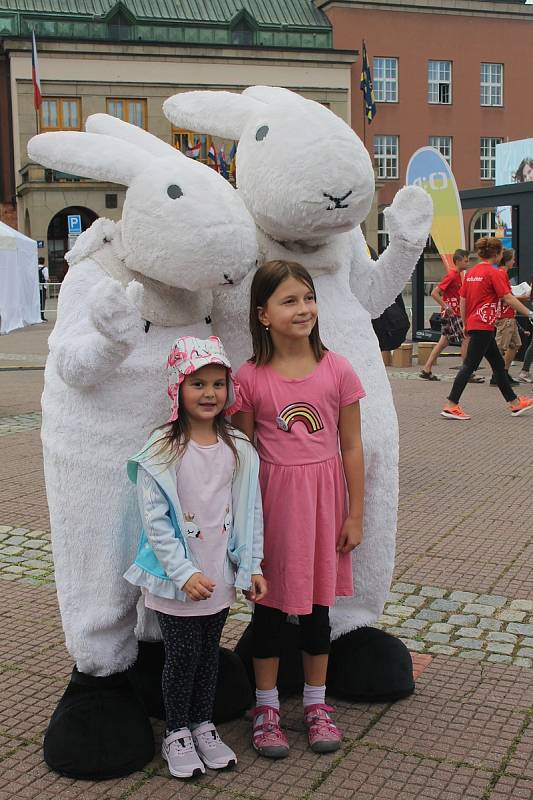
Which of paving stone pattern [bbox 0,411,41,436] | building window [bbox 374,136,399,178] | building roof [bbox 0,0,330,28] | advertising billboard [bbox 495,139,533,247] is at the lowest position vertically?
paving stone pattern [bbox 0,411,41,436]

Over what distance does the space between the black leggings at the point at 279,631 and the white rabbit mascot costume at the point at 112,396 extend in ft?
1.31

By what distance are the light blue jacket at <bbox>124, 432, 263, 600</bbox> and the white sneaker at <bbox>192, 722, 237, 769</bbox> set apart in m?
0.50

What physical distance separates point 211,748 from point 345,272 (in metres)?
1.63

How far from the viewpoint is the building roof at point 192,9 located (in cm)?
4050

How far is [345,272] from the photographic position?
3.47 m

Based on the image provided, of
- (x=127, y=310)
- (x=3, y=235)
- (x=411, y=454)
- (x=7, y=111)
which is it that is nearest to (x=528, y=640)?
(x=127, y=310)

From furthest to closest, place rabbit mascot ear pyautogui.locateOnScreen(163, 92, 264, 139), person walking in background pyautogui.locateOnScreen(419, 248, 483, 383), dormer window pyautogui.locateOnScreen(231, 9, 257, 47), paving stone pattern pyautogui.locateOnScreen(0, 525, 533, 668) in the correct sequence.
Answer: dormer window pyautogui.locateOnScreen(231, 9, 257, 47), person walking in background pyautogui.locateOnScreen(419, 248, 483, 383), paving stone pattern pyautogui.locateOnScreen(0, 525, 533, 668), rabbit mascot ear pyautogui.locateOnScreen(163, 92, 264, 139)

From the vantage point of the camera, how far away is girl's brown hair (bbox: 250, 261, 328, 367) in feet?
10.0

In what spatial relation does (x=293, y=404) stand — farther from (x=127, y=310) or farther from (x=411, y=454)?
(x=411, y=454)

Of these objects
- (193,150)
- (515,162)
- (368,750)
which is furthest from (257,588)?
(515,162)

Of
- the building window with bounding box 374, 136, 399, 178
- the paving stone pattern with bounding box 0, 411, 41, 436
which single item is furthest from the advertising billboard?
the paving stone pattern with bounding box 0, 411, 41, 436

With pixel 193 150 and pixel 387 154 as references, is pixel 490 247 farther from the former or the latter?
pixel 387 154

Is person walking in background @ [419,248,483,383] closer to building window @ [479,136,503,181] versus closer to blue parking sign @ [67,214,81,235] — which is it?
blue parking sign @ [67,214,81,235]

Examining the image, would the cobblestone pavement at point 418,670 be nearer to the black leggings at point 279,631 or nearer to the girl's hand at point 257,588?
the black leggings at point 279,631
